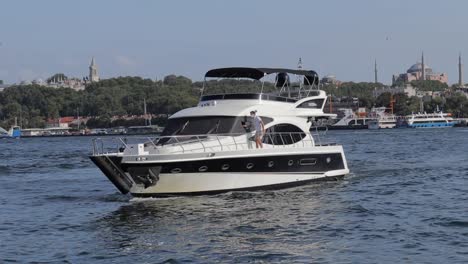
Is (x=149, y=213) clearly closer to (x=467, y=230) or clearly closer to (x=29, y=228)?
(x=29, y=228)

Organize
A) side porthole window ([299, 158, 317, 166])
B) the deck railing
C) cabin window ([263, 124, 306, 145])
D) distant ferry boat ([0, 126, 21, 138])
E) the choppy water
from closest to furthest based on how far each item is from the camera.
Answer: the choppy water, the deck railing, cabin window ([263, 124, 306, 145]), side porthole window ([299, 158, 317, 166]), distant ferry boat ([0, 126, 21, 138])

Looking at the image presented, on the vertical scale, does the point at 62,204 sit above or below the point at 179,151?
below

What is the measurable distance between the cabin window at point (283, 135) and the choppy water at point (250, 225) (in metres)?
1.89

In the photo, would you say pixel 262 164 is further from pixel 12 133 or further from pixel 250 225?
pixel 12 133

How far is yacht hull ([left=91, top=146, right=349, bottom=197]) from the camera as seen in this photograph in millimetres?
22422

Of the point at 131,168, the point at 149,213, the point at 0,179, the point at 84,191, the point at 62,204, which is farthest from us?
the point at 0,179

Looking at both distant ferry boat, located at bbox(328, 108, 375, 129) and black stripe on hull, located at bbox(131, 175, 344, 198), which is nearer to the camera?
black stripe on hull, located at bbox(131, 175, 344, 198)

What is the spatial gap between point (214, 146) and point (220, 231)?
6.06 m

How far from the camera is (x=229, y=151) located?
23.3m

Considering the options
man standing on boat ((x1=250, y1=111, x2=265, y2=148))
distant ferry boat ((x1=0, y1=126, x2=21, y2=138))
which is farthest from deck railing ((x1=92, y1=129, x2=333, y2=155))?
distant ferry boat ((x1=0, y1=126, x2=21, y2=138))

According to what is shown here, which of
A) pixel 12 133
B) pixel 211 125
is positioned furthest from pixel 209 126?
pixel 12 133

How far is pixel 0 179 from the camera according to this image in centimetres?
3578

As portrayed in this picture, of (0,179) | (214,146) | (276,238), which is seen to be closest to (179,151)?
(214,146)

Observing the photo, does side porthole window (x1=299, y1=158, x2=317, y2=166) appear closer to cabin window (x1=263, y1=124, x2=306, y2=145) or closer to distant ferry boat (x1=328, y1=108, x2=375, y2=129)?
cabin window (x1=263, y1=124, x2=306, y2=145)
